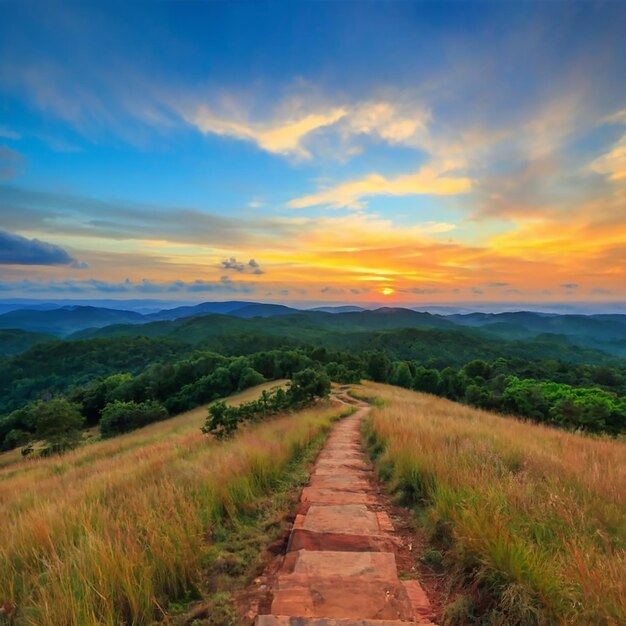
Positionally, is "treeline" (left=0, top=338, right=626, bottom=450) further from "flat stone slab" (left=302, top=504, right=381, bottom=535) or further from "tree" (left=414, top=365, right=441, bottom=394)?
"flat stone slab" (left=302, top=504, right=381, bottom=535)

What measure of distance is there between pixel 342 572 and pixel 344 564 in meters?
0.16

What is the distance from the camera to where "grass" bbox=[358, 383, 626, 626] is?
2.65 meters

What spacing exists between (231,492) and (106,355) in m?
149

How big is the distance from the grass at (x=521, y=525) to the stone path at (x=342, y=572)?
1.44 feet

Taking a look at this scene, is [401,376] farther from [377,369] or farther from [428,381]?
[377,369]

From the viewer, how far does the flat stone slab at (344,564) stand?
11.3 ft

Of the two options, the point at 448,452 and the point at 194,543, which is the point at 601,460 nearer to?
the point at 448,452

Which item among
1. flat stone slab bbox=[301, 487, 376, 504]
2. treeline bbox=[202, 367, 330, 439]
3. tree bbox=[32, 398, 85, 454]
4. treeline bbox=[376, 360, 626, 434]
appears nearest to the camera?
flat stone slab bbox=[301, 487, 376, 504]

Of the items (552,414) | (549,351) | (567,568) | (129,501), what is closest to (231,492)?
(129,501)

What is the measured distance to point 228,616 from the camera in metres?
2.96

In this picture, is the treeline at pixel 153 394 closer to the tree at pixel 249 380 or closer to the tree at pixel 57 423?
the tree at pixel 249 380

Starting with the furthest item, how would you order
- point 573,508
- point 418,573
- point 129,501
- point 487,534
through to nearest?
point 129,501, point 573,508, point 418,573, point 487,534

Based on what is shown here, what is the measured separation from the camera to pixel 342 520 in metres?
4.64

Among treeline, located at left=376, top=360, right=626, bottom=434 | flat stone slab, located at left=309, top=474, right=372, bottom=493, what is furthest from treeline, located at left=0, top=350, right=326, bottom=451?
flat stone slab, located at left=309, top=474, right=372, bottom=493
